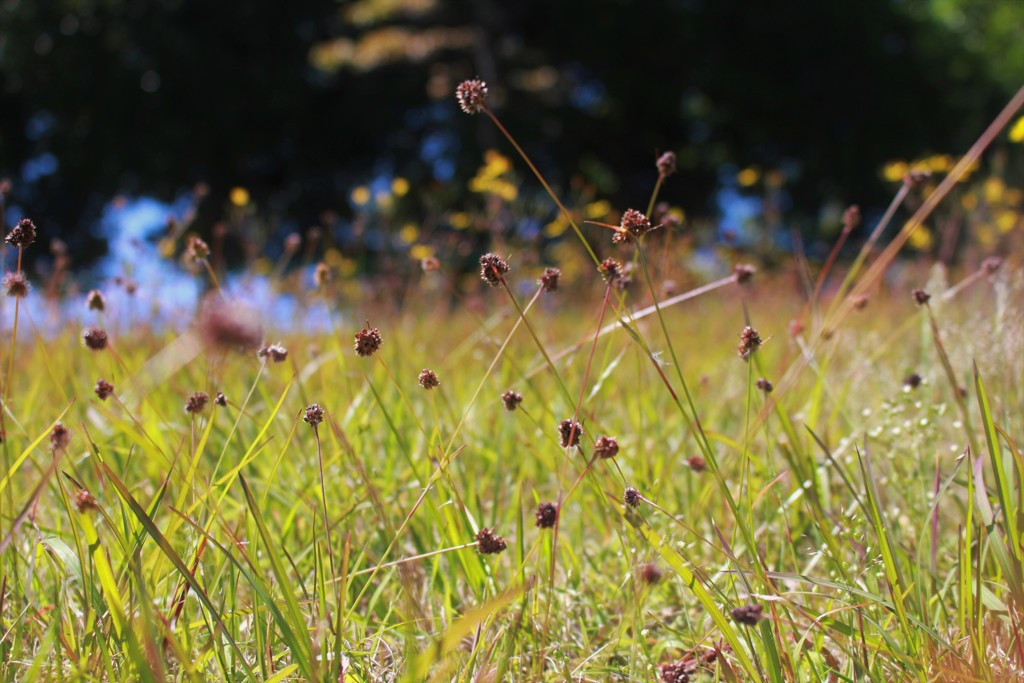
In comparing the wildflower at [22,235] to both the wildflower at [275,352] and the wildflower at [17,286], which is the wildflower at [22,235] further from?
the wildflower at [275,352]

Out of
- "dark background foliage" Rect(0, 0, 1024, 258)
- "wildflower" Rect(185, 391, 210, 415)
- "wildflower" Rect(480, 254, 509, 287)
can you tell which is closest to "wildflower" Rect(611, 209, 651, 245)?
"wildflower" Rect(480, 254, 509, 287)

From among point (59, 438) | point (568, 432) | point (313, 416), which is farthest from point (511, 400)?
point (59, 438)

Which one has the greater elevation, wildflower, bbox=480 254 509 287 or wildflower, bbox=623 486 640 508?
wildflower, bbox=480 254 509 287

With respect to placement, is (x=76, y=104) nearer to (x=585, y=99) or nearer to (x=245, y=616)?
(x=585, y=99)

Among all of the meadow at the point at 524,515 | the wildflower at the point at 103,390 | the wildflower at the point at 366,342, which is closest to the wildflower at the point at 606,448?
the meadow at the point at 524,515

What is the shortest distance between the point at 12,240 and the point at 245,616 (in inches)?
21.3

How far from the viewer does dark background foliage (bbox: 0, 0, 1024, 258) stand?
1148 cm

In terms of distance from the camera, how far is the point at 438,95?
12750mm

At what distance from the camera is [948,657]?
82 cm

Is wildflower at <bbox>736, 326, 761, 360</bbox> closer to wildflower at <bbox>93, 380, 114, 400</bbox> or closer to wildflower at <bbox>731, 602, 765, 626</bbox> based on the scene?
wildflower at <bbox>731, 602, 765, 626</bbox>

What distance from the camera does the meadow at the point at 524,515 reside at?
812mm

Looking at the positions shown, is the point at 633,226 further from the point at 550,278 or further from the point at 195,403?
the point at 195,403

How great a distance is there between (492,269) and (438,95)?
12.5 meters

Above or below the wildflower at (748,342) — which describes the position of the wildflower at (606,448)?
below
